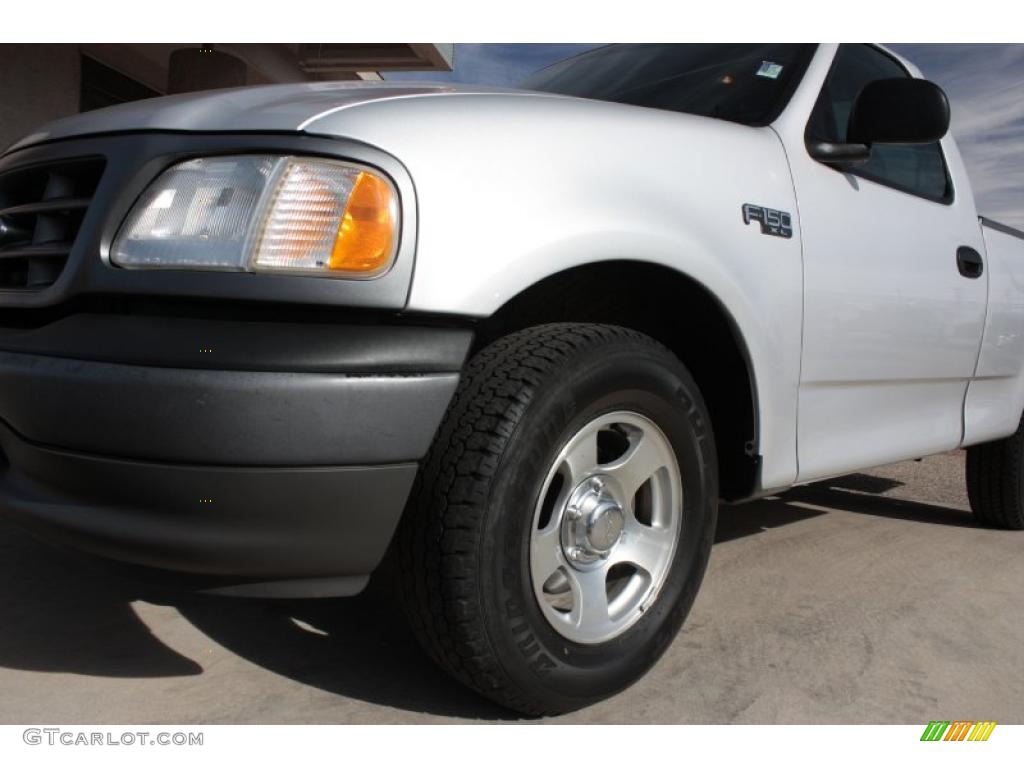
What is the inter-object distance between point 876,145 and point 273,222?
2.15 m

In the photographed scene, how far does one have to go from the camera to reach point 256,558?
156 cm

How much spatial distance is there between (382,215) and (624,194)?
568 millimetres

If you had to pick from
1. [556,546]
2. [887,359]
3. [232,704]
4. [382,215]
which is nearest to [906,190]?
[887,359]

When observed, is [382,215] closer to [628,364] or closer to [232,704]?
[628,364]

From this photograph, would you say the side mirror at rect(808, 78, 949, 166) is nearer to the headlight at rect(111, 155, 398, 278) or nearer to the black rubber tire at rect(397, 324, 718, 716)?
the black rubber tire at rect(397, 324, 718, 716)

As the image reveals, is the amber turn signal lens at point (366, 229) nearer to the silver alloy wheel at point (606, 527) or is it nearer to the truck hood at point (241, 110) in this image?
the truck hood at point (241, 110)

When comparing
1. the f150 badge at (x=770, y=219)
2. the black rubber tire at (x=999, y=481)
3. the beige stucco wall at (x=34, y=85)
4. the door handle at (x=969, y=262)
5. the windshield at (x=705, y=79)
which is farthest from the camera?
the beige stucco wall at (x=34, y=85)

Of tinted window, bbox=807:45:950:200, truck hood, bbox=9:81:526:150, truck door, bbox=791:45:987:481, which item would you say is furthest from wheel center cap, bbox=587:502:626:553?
tinted window, bbox=807:45:950:200

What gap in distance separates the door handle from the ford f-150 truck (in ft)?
3.49

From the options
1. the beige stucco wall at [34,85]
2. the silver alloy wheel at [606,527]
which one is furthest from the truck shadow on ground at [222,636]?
the beige stucco wall at [34,85]

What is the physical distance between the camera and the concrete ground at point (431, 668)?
6.25 ft
